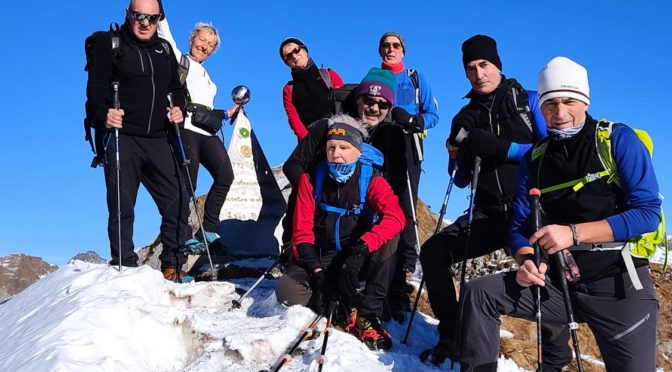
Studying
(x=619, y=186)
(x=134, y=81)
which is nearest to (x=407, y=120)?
(x=619, y=186)

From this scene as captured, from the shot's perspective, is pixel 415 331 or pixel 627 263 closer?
pixel 627 263

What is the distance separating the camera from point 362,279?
687cm

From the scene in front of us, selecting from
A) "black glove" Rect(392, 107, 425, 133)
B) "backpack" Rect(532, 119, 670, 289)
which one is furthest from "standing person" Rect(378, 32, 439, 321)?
"backpack" Rect(532, 119, 670, 289)

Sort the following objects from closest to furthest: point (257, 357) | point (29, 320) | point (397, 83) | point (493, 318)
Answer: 1. point (493, 318)
2. point (257, 357)
3. point (29, 320)
4. point (397, 83)

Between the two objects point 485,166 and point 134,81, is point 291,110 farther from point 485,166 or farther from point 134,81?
point 485,166

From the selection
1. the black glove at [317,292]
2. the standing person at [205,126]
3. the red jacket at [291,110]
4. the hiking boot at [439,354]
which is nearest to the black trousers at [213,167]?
the standing person at [205,126]

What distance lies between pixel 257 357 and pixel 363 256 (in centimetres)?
150

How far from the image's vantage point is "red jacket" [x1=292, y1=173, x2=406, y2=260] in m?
6.44

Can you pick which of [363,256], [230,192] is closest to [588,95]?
[363,256]

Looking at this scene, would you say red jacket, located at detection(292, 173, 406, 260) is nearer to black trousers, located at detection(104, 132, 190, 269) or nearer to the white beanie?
black trousers, located at detection(104, 132, 190, 269)

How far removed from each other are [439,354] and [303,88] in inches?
175

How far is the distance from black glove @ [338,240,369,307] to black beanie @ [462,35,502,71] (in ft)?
7.78

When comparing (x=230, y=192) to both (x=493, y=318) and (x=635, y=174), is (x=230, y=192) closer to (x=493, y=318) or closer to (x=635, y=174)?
(x=493, y=318)

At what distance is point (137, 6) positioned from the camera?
7469 mm
